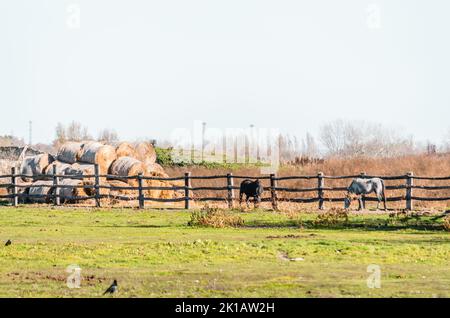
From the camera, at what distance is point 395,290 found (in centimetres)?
1362

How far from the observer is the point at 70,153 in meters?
43.5

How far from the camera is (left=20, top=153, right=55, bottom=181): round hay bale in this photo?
145 ft

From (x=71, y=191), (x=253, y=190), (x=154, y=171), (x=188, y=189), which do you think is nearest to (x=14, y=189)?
(x=71, y=191)

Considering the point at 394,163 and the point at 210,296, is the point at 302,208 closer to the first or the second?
the point at 394,163

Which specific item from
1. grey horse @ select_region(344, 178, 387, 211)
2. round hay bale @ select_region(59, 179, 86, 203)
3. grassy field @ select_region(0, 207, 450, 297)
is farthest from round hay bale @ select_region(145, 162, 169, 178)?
grassy field @ select_region(0, 207, 450, 297)

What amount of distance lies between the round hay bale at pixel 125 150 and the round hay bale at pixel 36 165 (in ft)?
12.4

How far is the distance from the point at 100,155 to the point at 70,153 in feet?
7.59

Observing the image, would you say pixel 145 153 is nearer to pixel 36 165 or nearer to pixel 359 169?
pixel 36 165

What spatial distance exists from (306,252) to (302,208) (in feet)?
51.9

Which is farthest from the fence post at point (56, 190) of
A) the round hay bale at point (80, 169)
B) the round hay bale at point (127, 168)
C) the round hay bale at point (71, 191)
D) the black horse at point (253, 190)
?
the black horse at point (253, 190)

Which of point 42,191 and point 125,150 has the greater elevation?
point 125,150

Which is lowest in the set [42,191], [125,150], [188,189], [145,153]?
[42,191]

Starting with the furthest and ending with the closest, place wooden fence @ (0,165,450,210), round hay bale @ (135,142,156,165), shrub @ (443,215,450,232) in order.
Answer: round hay bale @ (135,142,156,165)
wooden fence @ (0,165,450,210)
shrub @ (443,215,450,232)

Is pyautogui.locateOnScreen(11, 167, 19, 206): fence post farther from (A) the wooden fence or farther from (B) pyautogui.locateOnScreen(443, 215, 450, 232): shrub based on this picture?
(B) pyautogui.locateOnScreen(443, 215, 450, 232): shrub
